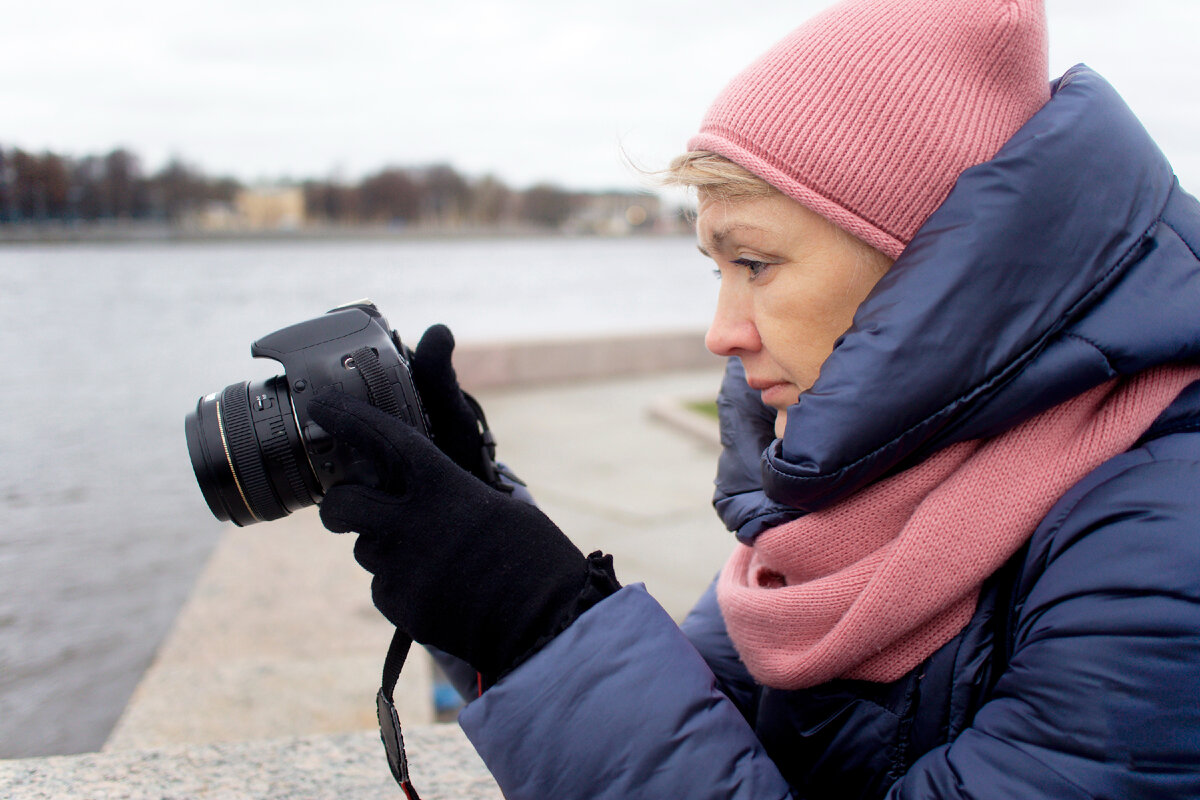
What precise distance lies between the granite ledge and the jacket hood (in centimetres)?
106

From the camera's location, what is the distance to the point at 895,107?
114 centimetres

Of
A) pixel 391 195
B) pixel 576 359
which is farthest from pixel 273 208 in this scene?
pixel 576 359

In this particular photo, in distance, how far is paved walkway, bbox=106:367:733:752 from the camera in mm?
2947

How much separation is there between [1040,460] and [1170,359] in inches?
6.9

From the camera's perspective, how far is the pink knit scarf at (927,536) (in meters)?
1.01

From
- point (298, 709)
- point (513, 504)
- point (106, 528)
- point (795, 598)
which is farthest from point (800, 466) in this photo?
point (106, 528)

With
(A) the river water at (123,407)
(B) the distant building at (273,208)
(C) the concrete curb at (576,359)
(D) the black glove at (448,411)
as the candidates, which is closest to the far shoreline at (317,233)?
(B) the distant building at (273,208)

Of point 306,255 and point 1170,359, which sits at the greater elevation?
point 1170,359

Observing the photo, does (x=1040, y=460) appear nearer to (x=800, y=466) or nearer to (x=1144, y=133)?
(x=800, y=466)

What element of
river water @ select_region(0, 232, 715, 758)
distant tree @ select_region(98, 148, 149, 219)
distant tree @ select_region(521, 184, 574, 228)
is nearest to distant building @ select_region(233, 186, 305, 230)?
distant tree @ select_region(521, 184, 574, 228)

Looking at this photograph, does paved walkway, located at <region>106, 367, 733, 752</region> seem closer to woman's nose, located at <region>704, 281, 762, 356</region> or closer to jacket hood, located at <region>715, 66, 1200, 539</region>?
woman's nose, located at <region>704, 281, 762, 356</region>

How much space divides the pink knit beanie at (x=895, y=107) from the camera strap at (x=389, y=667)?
0.67 metres

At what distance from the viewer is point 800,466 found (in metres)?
1.04

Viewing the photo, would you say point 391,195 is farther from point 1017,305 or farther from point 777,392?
point 1017,305
